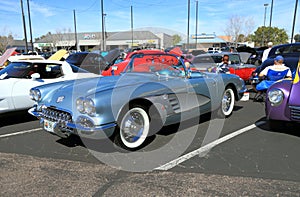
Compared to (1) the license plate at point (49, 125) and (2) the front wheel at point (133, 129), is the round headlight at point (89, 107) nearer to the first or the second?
(2) the front wheel at point (133, 129)

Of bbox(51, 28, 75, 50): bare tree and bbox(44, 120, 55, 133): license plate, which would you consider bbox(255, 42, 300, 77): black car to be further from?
bbox(51, 28, 75, 50): bare tree

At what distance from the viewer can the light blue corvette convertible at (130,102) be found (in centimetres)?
320

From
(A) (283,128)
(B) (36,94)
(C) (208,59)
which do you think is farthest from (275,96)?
(C) (208,59)

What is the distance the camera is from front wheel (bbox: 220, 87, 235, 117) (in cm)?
532

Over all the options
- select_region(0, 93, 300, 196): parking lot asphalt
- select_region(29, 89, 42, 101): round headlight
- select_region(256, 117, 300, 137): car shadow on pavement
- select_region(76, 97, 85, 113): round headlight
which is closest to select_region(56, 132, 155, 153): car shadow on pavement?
select_region(0, 93, 300, 196): parking lot asphalt

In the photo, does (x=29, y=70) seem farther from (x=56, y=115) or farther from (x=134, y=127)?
(x=134, y=127)

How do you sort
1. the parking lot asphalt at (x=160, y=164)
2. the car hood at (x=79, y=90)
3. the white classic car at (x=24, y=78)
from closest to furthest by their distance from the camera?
1. the parking lot asphalt at (x=160, y=164)
2. the car hood at (x=79, y=90)
3. the white classic car at (x=24, y=78)

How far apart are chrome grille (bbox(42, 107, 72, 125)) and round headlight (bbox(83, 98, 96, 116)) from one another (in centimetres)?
30

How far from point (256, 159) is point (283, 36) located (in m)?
64.3

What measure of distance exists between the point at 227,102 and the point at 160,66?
1.95 metres

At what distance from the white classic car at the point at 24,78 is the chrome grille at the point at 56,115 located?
161 centimetres

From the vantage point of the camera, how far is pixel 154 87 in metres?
3.70

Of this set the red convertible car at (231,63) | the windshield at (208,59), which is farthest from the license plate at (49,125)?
the windshield at (208,59)

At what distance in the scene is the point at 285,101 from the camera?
404 centimetres
